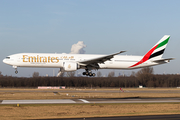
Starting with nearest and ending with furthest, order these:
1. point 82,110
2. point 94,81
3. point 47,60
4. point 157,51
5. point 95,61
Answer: point 82,110 < point 47,60 < point 95,61 < point 157,51 < point 94,81

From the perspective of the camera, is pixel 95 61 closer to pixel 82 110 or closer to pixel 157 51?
pixel 157 51

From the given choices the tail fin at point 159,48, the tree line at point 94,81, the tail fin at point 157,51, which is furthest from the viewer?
the tree line at point 94,81

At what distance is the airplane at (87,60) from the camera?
1746 inches

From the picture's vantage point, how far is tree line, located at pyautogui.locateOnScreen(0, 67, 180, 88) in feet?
298

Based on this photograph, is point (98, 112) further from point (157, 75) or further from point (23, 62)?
point (157, 75)

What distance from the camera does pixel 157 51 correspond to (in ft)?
167

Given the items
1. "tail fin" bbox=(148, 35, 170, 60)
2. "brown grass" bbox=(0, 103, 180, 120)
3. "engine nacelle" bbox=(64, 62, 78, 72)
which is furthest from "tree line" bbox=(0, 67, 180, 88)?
"brown grass" bbox=(0, 103, 180, 120)

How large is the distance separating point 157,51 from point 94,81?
46594 millimetres

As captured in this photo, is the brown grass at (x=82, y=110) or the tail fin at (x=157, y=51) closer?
the brown grass at (x=82, y=110)

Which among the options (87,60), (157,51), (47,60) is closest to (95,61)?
(87,60)

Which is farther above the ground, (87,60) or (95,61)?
(87,60)

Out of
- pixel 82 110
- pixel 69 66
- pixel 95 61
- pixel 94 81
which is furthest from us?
pixel 94 81

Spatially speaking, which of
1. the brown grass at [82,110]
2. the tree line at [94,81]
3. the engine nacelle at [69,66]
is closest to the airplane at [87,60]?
the engine nacelle at [69,66]

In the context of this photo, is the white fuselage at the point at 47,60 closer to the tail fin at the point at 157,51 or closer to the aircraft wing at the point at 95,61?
the aircraft wing at the point at 95,61
